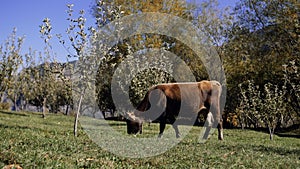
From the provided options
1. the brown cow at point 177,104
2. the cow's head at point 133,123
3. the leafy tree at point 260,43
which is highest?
the leafy tree at point 260,43

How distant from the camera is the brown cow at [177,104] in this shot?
52.9ft

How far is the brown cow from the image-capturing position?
52.9 feet

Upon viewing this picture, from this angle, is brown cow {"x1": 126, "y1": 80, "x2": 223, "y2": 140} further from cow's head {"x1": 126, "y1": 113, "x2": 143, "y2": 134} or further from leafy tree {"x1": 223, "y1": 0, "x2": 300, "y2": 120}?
leafy tree {"x1": 223, "y1": 0, "x2": 300, "y2": 120}

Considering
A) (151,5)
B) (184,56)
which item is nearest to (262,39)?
(184,56)

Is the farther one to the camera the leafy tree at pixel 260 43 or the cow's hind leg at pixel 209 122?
the leafy tree at pixel 260 43

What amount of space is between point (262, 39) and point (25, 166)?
32.8 meters

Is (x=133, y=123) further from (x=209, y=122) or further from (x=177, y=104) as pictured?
(x=209, y=122)

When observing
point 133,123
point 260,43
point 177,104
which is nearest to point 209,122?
point 177,104

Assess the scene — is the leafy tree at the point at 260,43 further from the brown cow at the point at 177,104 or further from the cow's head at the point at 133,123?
the cow's head at the point at 133,123

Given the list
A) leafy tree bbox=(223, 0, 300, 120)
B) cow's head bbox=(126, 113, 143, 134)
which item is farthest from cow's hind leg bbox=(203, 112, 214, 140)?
leafy tree bbox=(223, 0, 300, 120)

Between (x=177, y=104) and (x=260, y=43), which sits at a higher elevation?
(x=260, y=43)

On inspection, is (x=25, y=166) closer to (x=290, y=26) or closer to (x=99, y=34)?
(x=99, y=34)

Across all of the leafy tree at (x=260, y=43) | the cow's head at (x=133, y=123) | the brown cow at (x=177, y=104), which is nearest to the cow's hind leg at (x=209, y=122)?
the brown cow at (x=177, y=104)

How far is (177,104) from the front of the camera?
56.1 feet
